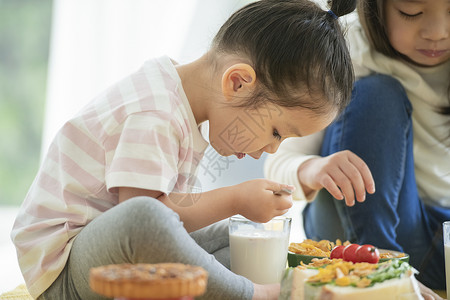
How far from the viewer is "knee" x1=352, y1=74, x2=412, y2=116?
4.27 feet

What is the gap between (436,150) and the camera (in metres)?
1.44

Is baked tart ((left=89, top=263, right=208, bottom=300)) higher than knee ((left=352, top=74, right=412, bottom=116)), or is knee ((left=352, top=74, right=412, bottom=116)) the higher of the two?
baked tart ((left=89, top=263, right=208, bottom=300))

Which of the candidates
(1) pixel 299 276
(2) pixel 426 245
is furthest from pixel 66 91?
(1) pixel 299 276

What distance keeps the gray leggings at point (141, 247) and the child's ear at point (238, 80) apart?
0.28 m

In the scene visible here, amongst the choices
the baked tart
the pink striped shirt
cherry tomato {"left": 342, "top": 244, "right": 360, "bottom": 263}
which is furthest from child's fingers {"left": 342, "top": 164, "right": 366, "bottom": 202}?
the baked tart

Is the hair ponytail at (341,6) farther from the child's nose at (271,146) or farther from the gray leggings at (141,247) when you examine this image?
the gray leggings at (141,247)

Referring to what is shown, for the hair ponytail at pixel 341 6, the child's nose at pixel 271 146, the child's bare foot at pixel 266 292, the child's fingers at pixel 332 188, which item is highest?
the hair ponytail at pixel 341 6

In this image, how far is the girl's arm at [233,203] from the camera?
36.3 inches

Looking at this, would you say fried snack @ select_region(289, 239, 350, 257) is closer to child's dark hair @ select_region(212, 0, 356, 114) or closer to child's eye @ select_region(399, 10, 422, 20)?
child's dark hair @ select_region(212, 0, 356, 114)

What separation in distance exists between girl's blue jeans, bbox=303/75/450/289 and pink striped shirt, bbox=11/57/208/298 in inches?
18.6

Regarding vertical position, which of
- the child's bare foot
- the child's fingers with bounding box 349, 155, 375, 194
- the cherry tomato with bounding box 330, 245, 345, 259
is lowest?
the child's bare foot

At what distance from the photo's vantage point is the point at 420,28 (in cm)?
130

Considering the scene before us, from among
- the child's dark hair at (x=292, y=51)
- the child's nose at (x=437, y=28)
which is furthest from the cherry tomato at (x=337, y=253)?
the child's nose at (x=437, y=28)

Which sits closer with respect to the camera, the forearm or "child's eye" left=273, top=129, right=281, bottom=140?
"child's eye" left=273, top=129, right=281, bottom=140
